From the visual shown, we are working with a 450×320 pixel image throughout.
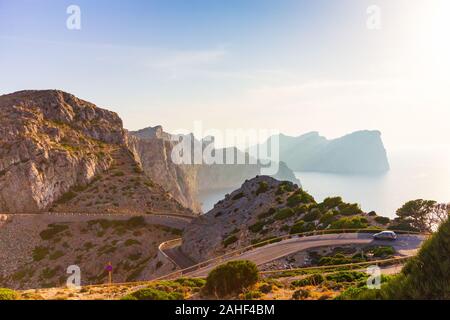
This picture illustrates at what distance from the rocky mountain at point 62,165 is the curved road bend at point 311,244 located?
6604 cm

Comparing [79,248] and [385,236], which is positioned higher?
[385,236]

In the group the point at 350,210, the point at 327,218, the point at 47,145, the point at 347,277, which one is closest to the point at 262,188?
the point at 350,210

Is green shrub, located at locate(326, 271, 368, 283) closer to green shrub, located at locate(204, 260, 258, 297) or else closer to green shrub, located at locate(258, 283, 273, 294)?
green shrub, located at locate(258, 283, 273, 294)

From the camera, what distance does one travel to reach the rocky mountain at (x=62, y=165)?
329ft

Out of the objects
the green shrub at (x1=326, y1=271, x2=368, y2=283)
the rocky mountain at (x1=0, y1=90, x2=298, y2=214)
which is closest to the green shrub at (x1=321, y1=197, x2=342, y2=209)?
the green shrub at (x1=326, y1=271, x2=368, y2=283)

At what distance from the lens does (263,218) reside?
186 ft

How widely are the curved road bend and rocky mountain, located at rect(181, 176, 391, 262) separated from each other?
14.5 ft

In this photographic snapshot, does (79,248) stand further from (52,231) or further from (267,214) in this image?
(267,214)

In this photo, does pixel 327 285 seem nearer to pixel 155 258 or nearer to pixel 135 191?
pixel 155 258

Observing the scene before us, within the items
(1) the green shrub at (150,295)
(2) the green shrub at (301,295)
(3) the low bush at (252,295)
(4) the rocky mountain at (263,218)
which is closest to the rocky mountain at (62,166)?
(4) the rocky mountain at (263,218)

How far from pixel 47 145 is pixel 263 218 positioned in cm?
8743

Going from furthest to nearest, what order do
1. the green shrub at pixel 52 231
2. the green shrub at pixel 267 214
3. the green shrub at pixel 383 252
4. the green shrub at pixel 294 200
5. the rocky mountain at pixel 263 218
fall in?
the green shrub at pixel 52 231
the green shrub at pixel 267 214
the green shrub at pixel 294 200
the rocky mountain at pixel 263 218
the green shrub at pixel 383 252

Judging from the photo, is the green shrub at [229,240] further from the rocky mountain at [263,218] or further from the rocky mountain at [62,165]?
the rocky mountain at [62,165]
